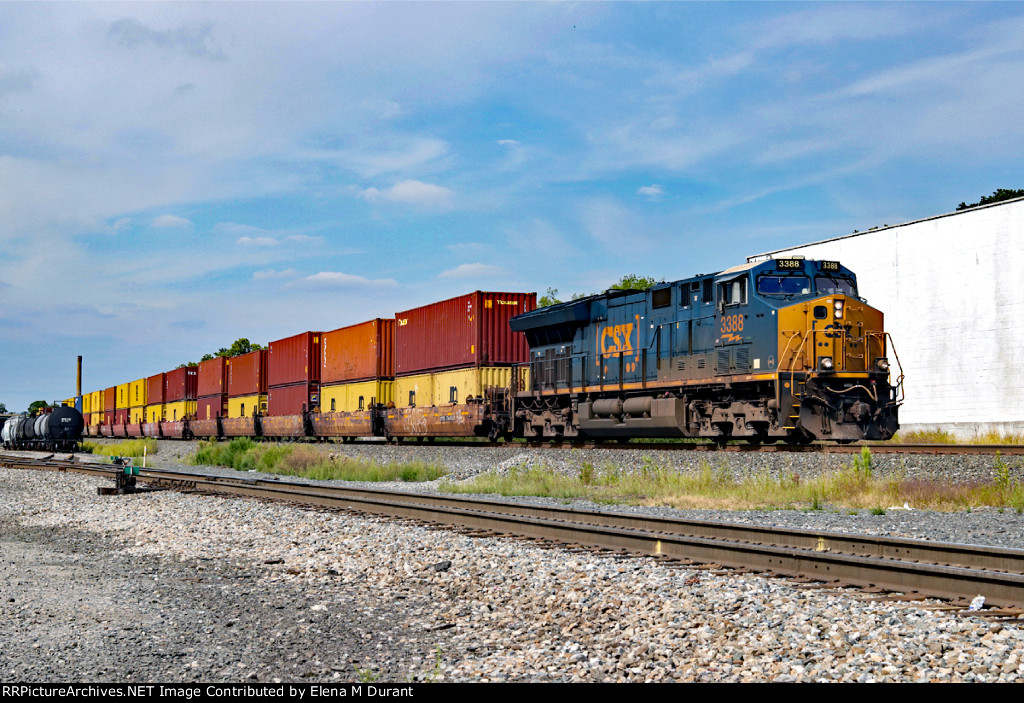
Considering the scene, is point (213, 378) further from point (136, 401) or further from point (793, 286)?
point (793, 286)

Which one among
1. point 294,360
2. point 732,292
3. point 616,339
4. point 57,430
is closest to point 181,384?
point 57,430

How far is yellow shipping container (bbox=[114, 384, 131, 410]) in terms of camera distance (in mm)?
66562

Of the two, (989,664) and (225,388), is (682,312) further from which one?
(225,388)

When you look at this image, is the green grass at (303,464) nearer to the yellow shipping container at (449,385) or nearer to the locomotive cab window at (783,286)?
the yellow shipping container at (449,385)

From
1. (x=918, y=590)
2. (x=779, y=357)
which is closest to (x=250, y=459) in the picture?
(x=779, y=357)

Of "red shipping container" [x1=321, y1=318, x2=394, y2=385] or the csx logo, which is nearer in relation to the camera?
the csx logo

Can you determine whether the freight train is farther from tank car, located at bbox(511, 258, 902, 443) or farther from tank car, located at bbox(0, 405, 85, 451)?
tank car, located at bbox(0, 405, 85, 451)

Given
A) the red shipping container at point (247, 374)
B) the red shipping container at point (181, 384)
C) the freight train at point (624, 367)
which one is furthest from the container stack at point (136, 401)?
the freight train at point (624, 367)

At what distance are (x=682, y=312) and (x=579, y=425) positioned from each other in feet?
15.1

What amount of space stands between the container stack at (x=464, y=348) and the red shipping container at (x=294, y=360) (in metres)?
8.23

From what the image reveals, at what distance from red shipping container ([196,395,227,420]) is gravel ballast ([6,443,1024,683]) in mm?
38663

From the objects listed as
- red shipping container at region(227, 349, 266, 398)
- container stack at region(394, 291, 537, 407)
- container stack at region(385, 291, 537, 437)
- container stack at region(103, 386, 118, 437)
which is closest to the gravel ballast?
container stack at region(385, 291, 537, 437)

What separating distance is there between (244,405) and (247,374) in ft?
5.14

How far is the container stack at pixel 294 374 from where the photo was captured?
37.6 m
